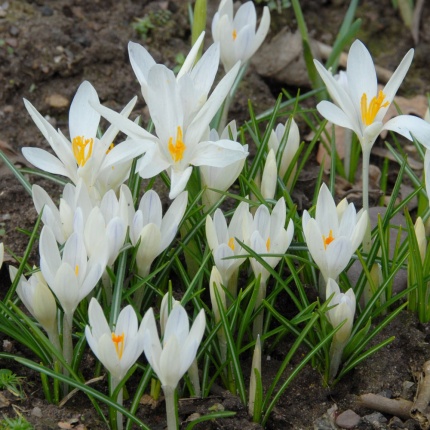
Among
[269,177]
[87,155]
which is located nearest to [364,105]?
[269,177]

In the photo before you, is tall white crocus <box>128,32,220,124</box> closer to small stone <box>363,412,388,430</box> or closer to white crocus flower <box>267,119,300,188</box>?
white crocus flower <box>267,119,300,188</box>

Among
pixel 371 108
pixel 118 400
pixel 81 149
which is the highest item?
pixel 371 108

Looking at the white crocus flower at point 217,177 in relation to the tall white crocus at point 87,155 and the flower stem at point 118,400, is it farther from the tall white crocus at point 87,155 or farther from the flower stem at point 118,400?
the flower stem at point 118,400

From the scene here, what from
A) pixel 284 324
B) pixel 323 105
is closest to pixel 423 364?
pixel 284 324

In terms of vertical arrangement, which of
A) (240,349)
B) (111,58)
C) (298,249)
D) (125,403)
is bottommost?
(125,403)

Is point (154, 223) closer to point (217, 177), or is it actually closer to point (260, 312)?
point (217, 177)

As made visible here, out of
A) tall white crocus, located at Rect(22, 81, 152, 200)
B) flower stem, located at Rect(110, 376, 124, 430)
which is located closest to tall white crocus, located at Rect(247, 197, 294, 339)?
tall white crocus, located at Rect(22, 81, 152, 200)

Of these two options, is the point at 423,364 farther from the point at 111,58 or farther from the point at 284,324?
the point at 111,58
